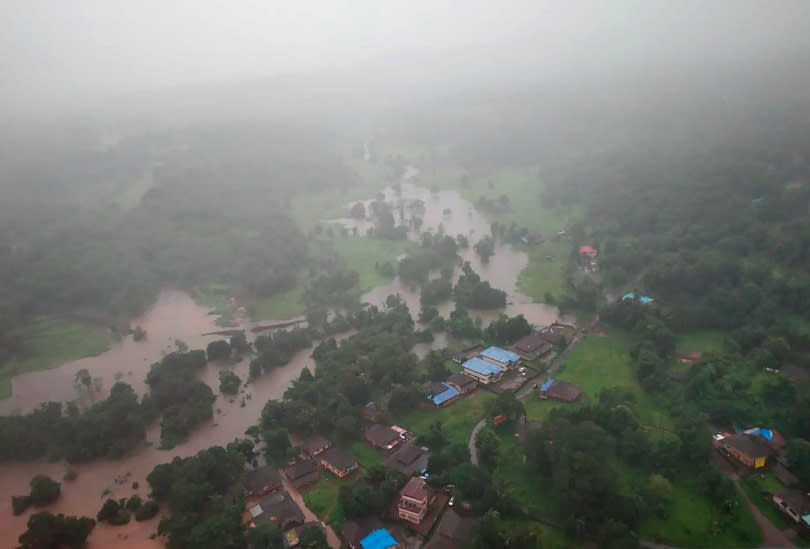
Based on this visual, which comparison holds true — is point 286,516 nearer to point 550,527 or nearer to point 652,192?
point 550,527

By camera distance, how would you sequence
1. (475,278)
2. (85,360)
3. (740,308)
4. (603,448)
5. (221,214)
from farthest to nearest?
1. (221,214)
2. (475,278)
3. (85,360)
4. (740,308)
5. (603,448)

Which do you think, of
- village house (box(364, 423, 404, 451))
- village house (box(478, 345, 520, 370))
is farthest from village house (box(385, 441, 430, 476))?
village house (box(478, 345, 520, 370))

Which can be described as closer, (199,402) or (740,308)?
(199,402)

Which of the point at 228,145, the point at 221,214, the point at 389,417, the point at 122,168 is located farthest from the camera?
the point at 228,145

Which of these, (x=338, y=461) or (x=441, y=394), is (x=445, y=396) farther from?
(x=338, y=461)

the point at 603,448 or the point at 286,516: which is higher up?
the point at 603,448

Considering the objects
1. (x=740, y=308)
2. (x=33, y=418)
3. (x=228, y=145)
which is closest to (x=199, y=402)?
(x=33, y=418)

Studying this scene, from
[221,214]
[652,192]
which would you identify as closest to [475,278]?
[652,192]
